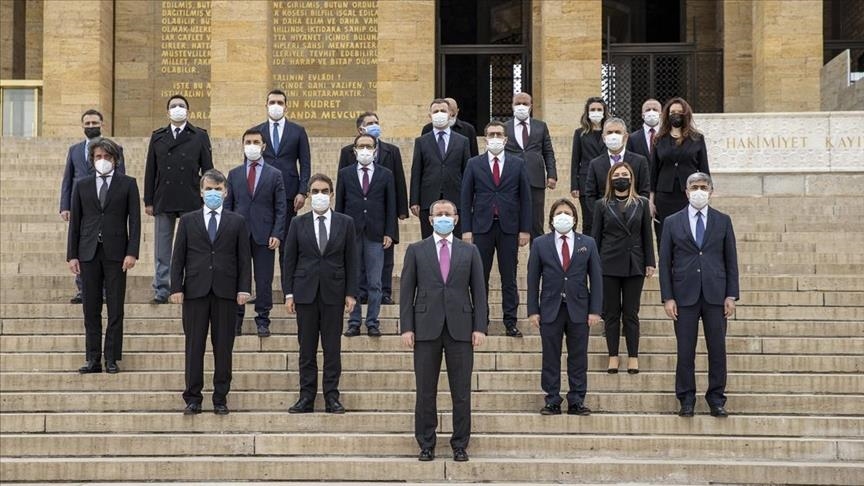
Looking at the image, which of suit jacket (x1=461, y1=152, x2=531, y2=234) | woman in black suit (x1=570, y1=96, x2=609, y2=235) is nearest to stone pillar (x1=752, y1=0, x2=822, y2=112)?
woman in black suit (x1=570, y1=96, x2=609, y2=235)

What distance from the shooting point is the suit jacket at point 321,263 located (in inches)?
382

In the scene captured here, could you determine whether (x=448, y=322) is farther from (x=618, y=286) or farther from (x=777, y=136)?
(x=777, y=136)

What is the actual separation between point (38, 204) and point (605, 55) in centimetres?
1328

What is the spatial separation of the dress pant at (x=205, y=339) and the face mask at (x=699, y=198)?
381 centimetres

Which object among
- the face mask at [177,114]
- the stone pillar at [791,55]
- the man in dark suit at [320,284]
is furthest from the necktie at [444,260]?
the stone pillar at [791,55]

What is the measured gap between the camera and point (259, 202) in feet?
36.4

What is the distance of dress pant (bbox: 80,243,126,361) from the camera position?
1024cm

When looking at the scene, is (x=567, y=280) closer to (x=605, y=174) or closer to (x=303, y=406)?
(x=605, y=174)

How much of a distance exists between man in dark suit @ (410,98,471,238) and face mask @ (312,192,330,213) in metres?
1.73

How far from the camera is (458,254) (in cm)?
907

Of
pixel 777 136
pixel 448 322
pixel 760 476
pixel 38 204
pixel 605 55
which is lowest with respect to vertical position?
pixel 760 476

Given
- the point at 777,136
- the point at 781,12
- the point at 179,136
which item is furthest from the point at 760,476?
the point at 781,12

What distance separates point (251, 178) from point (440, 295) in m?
2.97

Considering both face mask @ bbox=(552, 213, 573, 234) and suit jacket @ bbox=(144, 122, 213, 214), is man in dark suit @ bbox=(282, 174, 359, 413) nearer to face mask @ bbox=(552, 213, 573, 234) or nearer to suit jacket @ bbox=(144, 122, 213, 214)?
face mask @ bbox=(552, 213, 573, 234)
